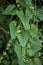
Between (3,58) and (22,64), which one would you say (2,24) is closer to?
(3,58)

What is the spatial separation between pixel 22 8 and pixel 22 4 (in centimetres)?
6

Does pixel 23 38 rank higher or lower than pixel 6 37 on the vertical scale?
higher

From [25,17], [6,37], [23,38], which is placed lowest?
[6,37]

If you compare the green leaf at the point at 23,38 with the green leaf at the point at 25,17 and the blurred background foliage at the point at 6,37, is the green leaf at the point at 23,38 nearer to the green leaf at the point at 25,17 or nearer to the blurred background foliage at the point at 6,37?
the green leaf at the point at 25,17

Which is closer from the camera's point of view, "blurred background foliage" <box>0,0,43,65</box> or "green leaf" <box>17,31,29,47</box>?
"green leaf" <box>17,31,29,47</box>

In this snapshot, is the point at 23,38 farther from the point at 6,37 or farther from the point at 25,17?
the point at 6,37

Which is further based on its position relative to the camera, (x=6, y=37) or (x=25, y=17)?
(x=6, y=37)

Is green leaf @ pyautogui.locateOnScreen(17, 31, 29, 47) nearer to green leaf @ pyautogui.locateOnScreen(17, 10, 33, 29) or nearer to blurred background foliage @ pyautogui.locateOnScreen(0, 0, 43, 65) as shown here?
green leaf @ pyautogui.locateOnScreen(17, 10, 33, 29)

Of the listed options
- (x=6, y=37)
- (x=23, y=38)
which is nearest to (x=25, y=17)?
(x=23, y=38)

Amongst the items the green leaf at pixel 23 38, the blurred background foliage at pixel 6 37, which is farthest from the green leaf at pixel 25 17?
the blurred background foliage at pixel 6 37

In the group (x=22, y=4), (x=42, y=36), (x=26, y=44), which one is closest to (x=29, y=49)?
(x=26, y=44)

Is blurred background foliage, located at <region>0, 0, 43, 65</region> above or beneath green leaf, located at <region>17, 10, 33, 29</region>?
beneath

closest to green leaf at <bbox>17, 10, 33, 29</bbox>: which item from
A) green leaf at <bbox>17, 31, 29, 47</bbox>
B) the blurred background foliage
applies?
green leaf at <bbox>17, 31, 29, 47</bbox>

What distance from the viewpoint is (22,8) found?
186 centimetres
